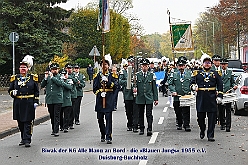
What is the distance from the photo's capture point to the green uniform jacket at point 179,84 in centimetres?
1402

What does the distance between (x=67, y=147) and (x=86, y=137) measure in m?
1.64

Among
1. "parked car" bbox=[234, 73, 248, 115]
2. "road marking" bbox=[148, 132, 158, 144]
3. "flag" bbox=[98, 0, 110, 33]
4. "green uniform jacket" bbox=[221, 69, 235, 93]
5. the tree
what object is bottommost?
"road marking" bbox=[148, 132, 158, 144]

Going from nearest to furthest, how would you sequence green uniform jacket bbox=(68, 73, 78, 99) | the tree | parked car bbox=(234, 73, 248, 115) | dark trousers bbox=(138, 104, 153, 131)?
1. dark trousers bbox=(138, 104, 153, 131)
2. green uniform jacket bbox=(68, 73, 78, 99)
3. parked car bbox=(234, 73, 248, 115)
4. the tree

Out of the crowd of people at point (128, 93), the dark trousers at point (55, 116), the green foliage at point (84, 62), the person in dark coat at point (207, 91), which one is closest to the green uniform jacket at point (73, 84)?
the crowd of people at point (128, 93)

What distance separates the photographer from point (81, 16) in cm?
6031

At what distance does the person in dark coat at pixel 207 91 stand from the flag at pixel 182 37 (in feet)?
47.1

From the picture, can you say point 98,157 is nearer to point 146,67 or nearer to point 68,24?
point 146,67

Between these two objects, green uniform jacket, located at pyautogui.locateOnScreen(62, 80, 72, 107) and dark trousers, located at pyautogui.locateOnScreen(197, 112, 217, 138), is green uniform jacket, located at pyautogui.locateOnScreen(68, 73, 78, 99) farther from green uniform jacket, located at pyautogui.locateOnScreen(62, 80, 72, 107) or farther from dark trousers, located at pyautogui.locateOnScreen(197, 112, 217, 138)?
dark trousers, located at pyautogui.locateOnScreen(197, 112, 217, 138)

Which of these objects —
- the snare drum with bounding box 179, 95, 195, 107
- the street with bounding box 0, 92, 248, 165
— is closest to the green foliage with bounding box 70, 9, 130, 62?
the snare drum with bounding box 179, 95, 195, 107

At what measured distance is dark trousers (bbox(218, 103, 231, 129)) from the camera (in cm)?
1343

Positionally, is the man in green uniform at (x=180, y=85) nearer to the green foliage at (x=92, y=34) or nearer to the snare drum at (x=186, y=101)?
the snare drum at (x=186, y=101)

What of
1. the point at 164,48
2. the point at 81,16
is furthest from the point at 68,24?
the point at 164,48

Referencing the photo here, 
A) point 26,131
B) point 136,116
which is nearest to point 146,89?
point 136,116

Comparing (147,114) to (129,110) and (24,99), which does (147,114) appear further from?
(24,99)
